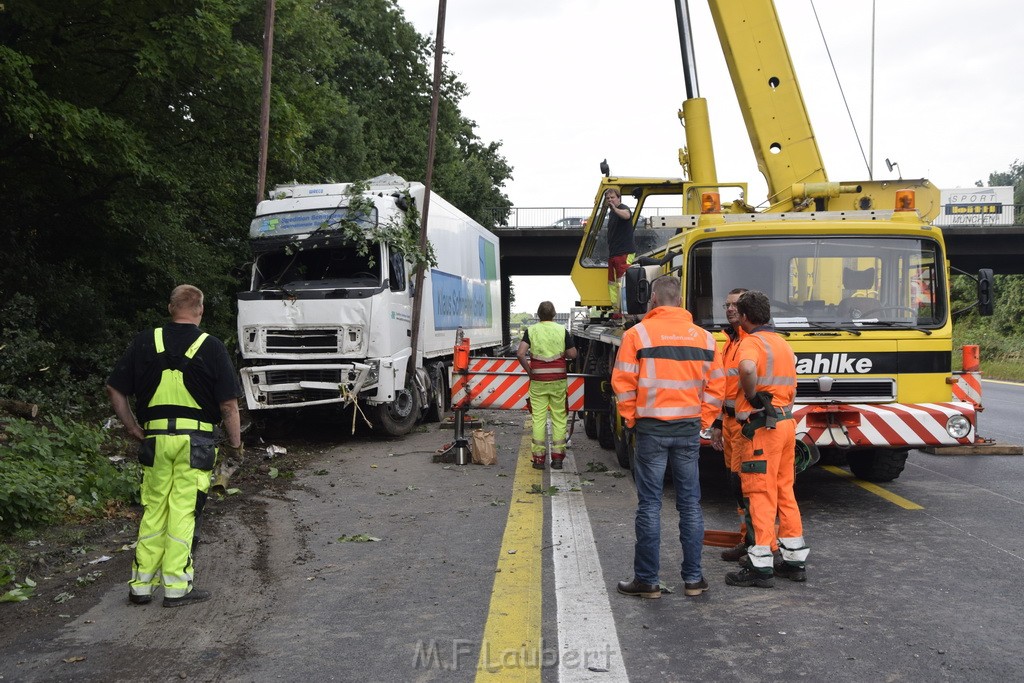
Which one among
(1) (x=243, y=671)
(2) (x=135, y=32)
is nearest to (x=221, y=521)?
(1) (x=243, y=671)

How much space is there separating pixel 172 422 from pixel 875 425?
518 centimetres

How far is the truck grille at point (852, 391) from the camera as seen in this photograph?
24.2 ft

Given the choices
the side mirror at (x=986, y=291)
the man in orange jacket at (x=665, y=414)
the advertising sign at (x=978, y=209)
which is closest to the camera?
the man in orange jacket at (x=665, y=414)

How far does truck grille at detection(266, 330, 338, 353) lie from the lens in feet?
38.6

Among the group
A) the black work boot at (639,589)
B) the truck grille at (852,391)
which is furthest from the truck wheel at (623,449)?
the black work boot at (639,589)

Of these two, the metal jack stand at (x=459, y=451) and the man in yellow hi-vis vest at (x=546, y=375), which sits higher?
the man in yellow hi-vis vest at (x=546, y=375)

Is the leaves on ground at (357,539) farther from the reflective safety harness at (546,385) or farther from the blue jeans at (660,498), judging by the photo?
the reflective safety harness at (546,385)

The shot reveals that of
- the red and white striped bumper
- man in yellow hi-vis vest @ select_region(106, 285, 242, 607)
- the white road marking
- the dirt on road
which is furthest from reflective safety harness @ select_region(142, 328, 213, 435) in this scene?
the red and white striped bumper

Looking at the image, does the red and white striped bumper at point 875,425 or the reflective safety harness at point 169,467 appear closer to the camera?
the reflective safety harness at point 169,467

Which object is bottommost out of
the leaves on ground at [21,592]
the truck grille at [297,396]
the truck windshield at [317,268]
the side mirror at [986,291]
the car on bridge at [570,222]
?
the leaves on ground at [21,592]

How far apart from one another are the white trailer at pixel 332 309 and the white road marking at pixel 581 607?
489 cm

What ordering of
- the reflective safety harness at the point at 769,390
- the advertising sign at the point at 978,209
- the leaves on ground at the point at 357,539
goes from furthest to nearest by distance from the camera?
the advertising sign at the point at 978,209 → the leaves on ground at the point at 357,539 → the reflective safety harness at the point at 769,390

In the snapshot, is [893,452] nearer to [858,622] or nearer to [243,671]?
[858,622]

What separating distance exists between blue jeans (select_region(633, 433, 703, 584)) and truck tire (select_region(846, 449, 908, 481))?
4068mm
